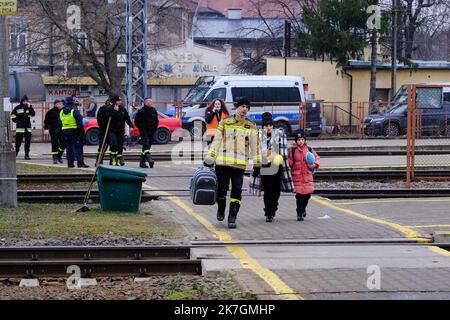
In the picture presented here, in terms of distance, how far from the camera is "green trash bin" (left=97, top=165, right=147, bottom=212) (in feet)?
46.9

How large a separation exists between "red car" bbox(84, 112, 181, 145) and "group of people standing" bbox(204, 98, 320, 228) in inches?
811

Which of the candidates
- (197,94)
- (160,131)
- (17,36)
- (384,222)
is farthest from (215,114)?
(17,36)

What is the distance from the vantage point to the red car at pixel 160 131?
3409cm

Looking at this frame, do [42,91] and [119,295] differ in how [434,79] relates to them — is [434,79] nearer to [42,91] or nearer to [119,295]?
[42,91]

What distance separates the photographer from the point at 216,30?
9088 centimetres

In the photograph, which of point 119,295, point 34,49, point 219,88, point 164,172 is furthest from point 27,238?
point 34,49

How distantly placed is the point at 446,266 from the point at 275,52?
62.5m

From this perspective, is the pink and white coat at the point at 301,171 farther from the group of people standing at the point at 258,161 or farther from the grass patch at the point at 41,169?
the grass patch at the point at 41,169

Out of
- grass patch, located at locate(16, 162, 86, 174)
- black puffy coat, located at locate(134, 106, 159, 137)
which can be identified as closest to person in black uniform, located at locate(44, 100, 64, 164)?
grass patch, located at locate(16, 162, 86, 174)

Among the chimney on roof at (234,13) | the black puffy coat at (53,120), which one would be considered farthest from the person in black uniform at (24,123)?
the chimney on roof at (234,13)

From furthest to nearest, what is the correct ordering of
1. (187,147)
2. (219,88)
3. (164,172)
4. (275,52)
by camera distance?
1. (275,52)
2. (219,88)
3. (187,147)
4. (164,172)

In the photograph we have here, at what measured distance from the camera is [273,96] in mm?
38594

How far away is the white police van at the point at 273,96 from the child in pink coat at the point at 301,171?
946 inches

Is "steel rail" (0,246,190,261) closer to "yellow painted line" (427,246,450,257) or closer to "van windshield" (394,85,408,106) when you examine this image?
"yellow painted line" (427,246,450,257)
